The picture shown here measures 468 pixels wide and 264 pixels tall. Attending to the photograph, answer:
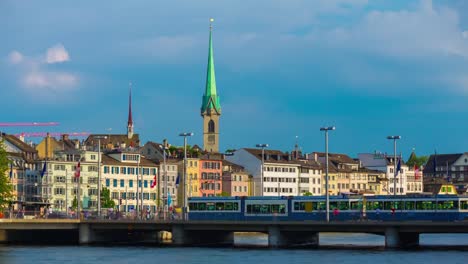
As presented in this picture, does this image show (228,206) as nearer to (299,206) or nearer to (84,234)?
(299,206)

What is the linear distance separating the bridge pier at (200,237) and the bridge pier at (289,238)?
29.5ft

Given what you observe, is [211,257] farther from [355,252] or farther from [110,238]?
[110,238]

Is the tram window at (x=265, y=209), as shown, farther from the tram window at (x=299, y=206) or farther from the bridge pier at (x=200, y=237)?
the bridge pier at (x=200, y=237)

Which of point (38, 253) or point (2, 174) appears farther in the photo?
point (2, 174)

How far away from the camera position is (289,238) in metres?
129

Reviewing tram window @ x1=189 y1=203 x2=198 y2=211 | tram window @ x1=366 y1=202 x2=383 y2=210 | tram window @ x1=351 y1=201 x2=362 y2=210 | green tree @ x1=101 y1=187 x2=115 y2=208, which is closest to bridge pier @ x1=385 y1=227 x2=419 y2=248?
tram window @ x1=366 y1=202 x2=383 y2=210

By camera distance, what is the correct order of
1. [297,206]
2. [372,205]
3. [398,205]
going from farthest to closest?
[297,206], [372,205], [398,205]

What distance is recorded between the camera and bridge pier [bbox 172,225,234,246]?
130 meters

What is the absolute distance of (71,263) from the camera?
103375mm

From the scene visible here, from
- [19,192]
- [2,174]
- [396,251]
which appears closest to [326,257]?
[396,251]

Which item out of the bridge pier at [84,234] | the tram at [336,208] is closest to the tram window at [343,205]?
the tram at [336,208]

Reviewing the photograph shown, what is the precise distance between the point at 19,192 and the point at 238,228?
7700cm

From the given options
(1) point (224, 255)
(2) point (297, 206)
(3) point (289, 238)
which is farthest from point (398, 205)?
(1) point (224, 255)

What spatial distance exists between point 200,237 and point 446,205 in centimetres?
2804
